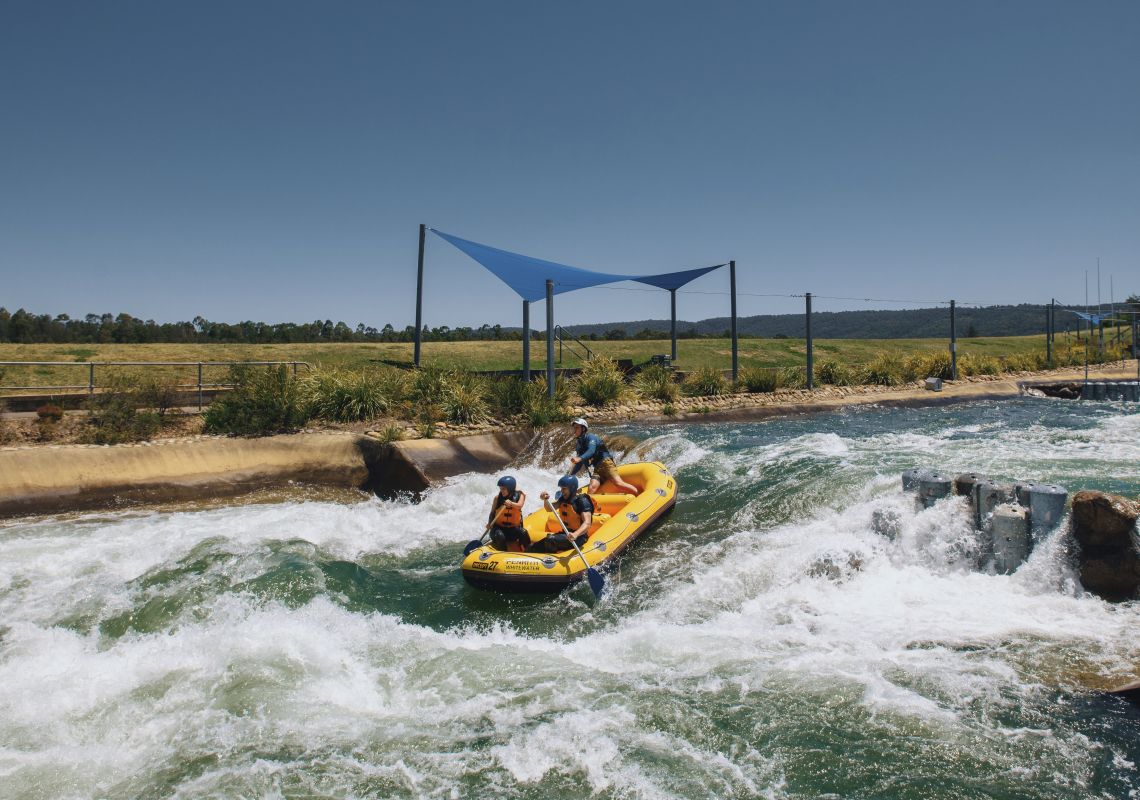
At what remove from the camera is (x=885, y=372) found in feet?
75.6

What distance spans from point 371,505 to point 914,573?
25.8 feet

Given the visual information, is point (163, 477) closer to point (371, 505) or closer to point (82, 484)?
point (82, 484)

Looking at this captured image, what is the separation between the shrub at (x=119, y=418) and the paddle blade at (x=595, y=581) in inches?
376

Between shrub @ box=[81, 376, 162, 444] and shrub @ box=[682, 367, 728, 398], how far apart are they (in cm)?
1199

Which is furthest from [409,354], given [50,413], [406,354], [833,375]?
[833,375]

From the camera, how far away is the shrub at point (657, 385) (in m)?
18.6

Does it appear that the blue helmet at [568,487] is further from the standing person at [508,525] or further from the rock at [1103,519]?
the rock at [1103,519]

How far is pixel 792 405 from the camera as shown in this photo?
754 inches

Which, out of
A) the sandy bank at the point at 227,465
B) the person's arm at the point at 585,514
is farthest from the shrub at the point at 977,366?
the person's arm at the point at 585,514

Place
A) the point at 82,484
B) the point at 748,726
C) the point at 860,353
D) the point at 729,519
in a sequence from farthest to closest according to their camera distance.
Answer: the point at 860,353 < the point at 82,484 < the point at 729,519 < the point at 748,726

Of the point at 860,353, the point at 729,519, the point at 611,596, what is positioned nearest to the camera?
the point at 611,596

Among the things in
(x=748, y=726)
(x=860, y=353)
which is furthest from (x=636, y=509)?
(x=860, y=353)

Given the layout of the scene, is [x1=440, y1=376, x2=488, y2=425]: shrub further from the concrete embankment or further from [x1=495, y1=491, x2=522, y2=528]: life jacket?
[x1=495, y1=491, x2=522, y2=528]: life jacket

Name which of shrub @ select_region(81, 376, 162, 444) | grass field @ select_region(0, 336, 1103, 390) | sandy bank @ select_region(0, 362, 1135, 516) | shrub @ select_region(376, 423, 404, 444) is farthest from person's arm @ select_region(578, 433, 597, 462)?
shrub @ select_region(81, 376, 162, 444)
